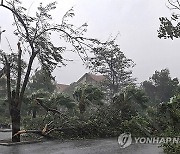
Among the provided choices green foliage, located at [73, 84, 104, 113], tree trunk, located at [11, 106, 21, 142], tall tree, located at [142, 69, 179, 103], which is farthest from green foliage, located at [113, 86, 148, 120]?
tall tree, located at [142, 69, 179, 103]

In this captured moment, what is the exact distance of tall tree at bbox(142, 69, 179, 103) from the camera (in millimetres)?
46875

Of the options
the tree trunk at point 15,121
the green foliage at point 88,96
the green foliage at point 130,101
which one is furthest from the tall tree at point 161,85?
the tree trunk at point 15,121

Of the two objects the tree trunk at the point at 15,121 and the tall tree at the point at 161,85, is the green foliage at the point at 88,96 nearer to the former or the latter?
the tree trunk at the point at 15,121

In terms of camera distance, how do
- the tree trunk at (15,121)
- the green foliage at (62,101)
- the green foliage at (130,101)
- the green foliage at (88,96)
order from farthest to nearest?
1. the green foliage at (62,101)
2. the green foliage at (88,96)
3. the green foliage at (130,101)
4. the tree trunk at (15,121)

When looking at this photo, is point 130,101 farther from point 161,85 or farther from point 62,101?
point 161,85

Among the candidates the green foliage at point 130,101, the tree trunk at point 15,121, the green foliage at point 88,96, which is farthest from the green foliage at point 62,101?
the tree trunk at point 15,121

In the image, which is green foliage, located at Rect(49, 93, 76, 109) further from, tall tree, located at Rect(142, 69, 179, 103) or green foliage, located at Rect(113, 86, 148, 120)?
tall tree, located at Rect(142, 69, 179, 103)

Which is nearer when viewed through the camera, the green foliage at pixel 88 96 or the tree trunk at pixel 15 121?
the tree trunk at pixel 15 121

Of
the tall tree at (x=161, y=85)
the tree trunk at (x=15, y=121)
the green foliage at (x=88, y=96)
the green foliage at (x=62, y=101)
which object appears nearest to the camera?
the tree trunk at (x=15, y=121)

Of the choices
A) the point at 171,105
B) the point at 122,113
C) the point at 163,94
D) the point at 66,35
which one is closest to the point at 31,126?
the point at 122,113

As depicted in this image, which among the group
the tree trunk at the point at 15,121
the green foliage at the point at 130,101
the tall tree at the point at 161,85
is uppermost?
the tall tree at the point at 161,85

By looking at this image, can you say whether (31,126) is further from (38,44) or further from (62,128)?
(38,44)

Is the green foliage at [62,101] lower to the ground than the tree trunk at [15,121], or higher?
higher

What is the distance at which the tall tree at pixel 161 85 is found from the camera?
4688cm
